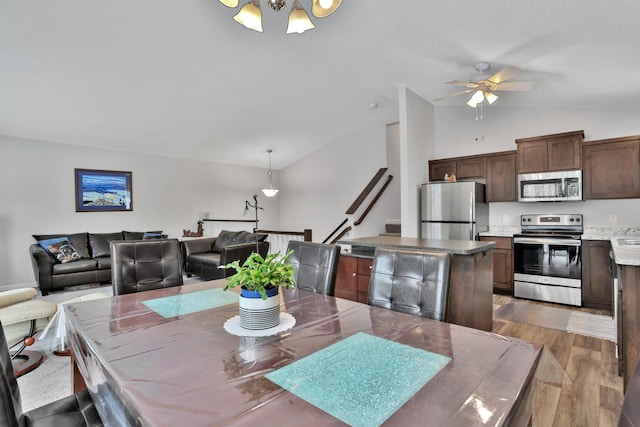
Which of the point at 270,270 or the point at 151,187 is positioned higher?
the point at 151,187

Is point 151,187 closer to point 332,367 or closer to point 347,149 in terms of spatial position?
point 347,149

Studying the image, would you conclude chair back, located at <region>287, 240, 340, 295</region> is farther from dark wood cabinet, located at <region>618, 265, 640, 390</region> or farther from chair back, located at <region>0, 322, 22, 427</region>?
dark wood cabinet, located at <region>618, 265, 640, 390</region>

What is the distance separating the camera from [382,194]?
655 centimetres

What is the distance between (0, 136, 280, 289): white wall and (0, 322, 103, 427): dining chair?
539 cm

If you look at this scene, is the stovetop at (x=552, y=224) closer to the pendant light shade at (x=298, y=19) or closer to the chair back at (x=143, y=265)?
the pendant light shade at (x=298, y=19)

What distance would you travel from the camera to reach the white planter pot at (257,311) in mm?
1377

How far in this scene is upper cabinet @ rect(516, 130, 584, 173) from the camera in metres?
4.26

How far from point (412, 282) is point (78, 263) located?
540 centimetres

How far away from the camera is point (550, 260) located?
4262 millimetres

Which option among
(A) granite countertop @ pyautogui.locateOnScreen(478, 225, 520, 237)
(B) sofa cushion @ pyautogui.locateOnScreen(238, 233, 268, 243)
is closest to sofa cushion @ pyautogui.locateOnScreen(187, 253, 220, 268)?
(B) sofa cushion @ pyautogui.locateOnScreen(238, 233, 268, 243)

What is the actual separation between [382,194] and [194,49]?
13.7 ft

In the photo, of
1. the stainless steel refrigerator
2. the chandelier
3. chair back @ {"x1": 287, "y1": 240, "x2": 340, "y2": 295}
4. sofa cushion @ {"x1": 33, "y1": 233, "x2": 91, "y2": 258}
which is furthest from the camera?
sofa cushion @ {"x1": 33, "y1": 233, "x2": 91, "y2": 258}

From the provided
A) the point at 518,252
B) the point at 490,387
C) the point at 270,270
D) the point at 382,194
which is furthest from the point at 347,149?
the point at 490,387

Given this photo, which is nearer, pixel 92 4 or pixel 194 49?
pixel 92 4
